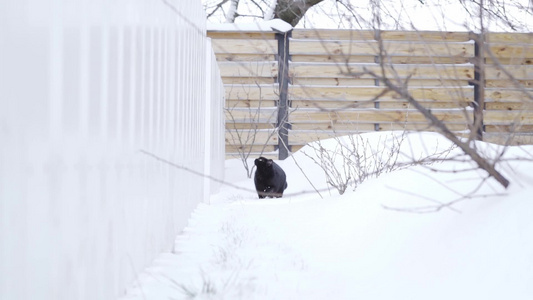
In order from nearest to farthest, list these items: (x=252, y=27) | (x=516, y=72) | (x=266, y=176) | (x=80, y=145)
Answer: (x=80, y=145) < (x=266, y=176) < (x=516, y=72) < (x=252, y=27)

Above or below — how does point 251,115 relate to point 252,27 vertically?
below

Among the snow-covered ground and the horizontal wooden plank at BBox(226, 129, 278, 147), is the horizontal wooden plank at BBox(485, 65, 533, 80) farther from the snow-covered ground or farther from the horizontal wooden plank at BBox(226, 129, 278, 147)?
the horizontal wooden plank at BBox(226, 129, 278, 147)

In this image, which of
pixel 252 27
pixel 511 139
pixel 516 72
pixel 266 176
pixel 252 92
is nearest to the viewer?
pixel 511 139

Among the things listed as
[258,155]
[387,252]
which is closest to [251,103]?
[258,155]

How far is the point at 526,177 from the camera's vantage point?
1601mm

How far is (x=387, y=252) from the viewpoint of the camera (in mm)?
1816

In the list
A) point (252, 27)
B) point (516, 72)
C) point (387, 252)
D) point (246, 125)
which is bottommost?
point (387, 252)

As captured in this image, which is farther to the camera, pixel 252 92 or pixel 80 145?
pixel 252 92

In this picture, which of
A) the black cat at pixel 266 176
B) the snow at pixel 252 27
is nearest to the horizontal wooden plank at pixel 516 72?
the black cat at pixel 266 176

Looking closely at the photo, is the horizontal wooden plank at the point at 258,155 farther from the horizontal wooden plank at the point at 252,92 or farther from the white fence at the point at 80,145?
the white fence at the point at 80,145

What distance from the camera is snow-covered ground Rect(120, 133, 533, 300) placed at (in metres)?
1.38

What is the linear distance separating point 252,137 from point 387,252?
6006 millimetres

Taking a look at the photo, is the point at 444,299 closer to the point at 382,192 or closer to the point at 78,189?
the point at 78,189

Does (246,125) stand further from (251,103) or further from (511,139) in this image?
(511,139)
